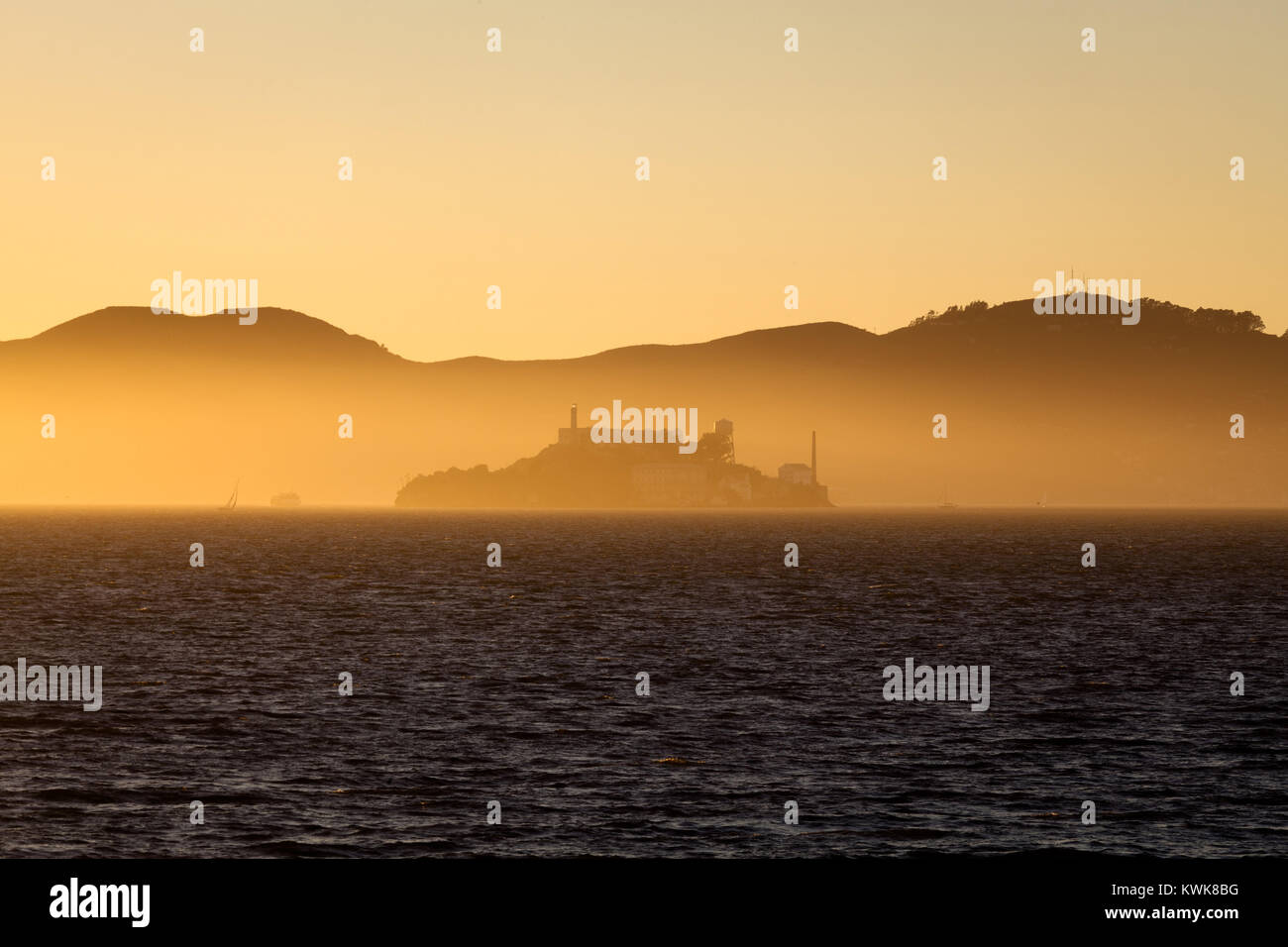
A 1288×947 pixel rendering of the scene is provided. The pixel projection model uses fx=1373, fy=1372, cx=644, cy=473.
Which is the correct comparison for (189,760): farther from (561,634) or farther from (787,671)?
(561,634)

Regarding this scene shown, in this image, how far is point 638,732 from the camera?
49.3 metres

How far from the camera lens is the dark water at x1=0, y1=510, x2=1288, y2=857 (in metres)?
34.1

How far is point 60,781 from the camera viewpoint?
40188 mm

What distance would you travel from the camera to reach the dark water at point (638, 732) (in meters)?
34.1

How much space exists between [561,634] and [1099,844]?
56467 millimetres

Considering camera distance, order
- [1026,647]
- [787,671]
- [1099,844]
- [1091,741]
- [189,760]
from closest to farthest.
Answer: [1099,844] < [189,760] < [1091,741] < [787,671] < [1026,647]

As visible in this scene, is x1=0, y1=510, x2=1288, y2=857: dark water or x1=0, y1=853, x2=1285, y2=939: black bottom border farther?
x1=0, y1=510, x2=1288, y2=857: dark water

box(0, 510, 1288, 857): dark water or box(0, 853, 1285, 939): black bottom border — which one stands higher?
box(0, 853, 1285, 939): black bottom border
